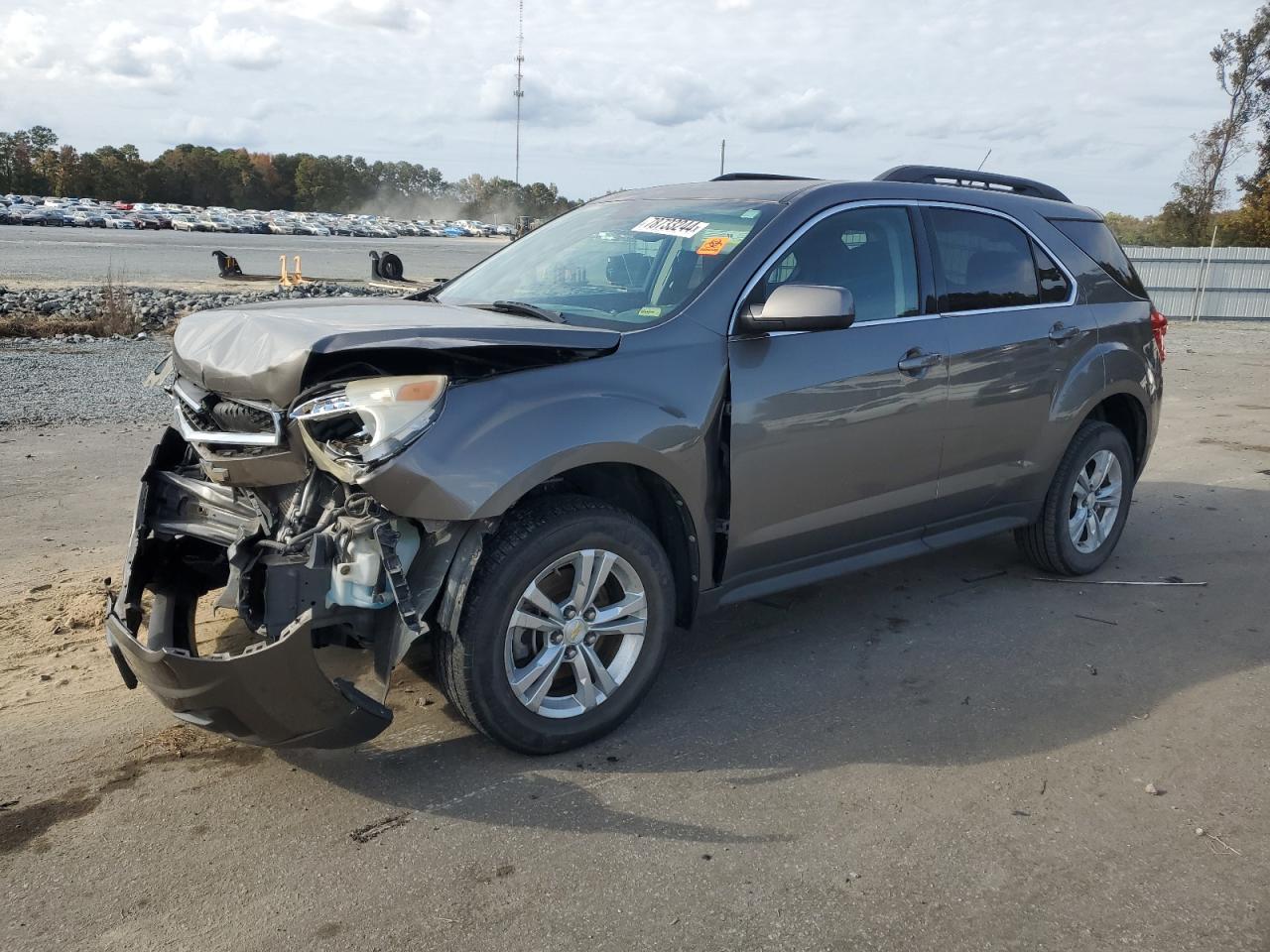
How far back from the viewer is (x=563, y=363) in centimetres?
361

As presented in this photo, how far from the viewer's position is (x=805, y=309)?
386 cm

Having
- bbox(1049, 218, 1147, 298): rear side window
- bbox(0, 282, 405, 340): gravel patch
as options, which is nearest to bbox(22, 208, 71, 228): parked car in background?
bbox(0, 282, 405, 340): gravel patch

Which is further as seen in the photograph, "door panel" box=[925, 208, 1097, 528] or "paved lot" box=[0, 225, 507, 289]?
"paved lot" box=[0, 225, 507, 289]

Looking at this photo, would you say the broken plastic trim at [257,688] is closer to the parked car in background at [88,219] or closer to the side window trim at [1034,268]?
the side window trim at [1034,268]

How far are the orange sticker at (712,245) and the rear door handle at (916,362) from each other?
93cm

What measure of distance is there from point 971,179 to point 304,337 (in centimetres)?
380

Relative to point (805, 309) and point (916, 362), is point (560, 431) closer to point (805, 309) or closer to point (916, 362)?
point (805, 309)

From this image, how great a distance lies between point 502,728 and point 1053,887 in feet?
5.72

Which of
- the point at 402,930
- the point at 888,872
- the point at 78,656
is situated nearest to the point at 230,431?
the point at 78,656

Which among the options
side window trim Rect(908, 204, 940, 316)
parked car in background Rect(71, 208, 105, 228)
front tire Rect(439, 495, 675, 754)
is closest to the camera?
front tire Rect(439, 495, 675, 754)

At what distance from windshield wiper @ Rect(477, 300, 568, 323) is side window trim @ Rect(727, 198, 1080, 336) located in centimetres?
69

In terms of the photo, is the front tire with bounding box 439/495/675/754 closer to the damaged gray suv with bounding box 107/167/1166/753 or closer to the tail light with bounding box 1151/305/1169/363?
the damaged gray suv with bounding box 107/167/1166/753

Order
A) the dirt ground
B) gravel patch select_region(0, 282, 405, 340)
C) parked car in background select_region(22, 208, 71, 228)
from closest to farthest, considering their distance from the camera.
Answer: the dirt ground, gravel patch select_region(0, 282, 405, 340), parked car in background select_region(22, 208, 71, 228)

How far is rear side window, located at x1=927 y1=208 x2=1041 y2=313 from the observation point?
4879 millimetres
